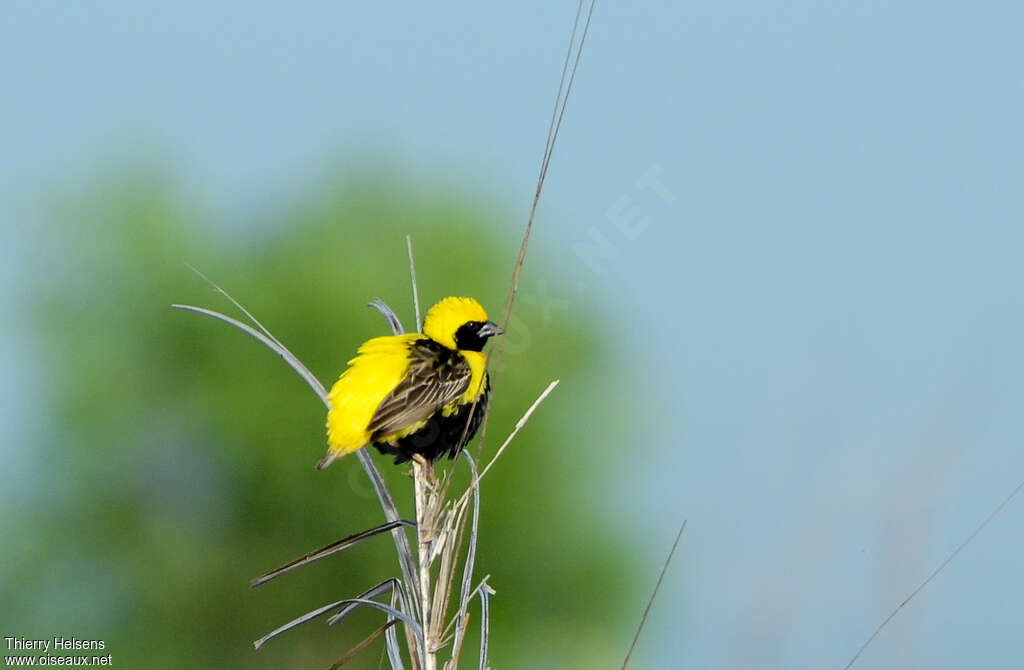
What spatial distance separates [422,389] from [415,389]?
0.03 meters

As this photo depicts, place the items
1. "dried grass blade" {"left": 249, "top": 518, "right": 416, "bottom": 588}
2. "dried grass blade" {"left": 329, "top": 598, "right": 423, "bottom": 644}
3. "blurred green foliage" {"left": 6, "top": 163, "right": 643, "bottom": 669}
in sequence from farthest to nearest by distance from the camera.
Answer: "blurred green foliage" {"left": 6, "top": 163, "right": 643, "bottom": 669}, "dried grass blade" {"left": 329, "top": 598, "right": 423, "bottom": 644}, "dried grass blade" {"left": 249, "top": 518, "right": 416, "bottom": 588}

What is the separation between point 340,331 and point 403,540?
7.60m

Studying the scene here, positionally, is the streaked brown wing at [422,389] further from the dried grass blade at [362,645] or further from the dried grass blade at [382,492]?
the dried grass blade at [362,645]

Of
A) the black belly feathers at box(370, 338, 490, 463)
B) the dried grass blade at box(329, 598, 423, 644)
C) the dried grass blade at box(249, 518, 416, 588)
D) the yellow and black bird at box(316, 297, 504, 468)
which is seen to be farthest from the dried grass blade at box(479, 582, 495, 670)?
the black belly feathers at box(370, 338, 490, 463)

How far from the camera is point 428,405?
9.93 feet

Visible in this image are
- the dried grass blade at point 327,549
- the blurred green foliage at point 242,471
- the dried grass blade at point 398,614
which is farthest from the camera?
the blurred green foliage at point 242,471

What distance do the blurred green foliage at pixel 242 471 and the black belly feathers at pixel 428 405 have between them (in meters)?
5.95

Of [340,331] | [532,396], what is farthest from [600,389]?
[340,331]

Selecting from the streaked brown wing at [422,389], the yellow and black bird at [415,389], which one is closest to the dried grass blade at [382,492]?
the yellow and black bird at [415,389]

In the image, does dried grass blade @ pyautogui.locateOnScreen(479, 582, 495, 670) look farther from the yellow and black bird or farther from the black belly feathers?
the black belly feathers

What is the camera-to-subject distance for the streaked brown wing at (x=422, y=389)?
292cm

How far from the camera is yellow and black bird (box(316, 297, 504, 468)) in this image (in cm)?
288

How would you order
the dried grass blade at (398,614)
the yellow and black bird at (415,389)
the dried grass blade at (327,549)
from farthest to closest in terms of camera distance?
1. the yellow and black bird at (415,389)
2. the dried grass blade at (398,614)
3. the dried grass blade at (327,549)

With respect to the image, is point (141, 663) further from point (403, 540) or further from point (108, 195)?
point (403, 540)
